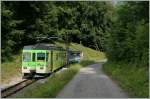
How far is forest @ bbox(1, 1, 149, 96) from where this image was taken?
3152 centimetres

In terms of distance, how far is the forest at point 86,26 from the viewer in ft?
103

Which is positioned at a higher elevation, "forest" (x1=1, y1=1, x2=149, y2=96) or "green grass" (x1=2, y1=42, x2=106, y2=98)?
"forest" (x1=1, y1=1, x2=149, y2=96)

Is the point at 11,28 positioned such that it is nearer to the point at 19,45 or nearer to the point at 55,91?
the point at 19,45

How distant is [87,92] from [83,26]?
86192 mm

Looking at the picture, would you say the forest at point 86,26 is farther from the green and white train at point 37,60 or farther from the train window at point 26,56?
the train window at point 26,56

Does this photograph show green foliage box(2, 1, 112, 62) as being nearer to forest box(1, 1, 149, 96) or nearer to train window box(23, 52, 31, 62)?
forest box(1, 1, 149, 96)

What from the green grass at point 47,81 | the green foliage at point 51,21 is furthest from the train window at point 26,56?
the green foliage at point 51,21

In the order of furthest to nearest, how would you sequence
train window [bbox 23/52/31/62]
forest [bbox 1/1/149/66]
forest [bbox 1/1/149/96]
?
1. train window [bbox 23/52/31/62]
2. forest [bbox 1/1/149/66]
3. forest [bbox 1/1/149/96]

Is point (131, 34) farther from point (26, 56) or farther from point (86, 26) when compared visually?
point (86, 26)

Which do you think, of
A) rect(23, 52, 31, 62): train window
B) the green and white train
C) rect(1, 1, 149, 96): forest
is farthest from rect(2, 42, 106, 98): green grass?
rect(23, 52, 31, 62): train window

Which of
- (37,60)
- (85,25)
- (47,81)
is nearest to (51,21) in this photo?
(85,25)

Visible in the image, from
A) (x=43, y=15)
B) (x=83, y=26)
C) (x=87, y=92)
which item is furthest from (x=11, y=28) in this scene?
(x=83, y=26)

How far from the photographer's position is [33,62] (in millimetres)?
36312

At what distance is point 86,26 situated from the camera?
356ft
